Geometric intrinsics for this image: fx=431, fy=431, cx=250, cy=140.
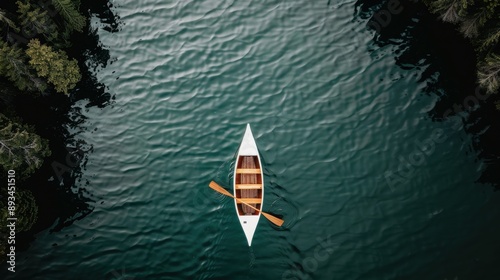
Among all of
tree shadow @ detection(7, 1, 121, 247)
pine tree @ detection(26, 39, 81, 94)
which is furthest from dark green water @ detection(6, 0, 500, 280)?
pine tree @ detection(26, 39, 81, 94)

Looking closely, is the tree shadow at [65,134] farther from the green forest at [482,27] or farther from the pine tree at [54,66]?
the green forest at [482,27]

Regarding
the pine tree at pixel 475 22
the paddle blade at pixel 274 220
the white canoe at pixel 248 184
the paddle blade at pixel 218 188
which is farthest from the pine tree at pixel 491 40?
the paddle blade at pixel 218 188

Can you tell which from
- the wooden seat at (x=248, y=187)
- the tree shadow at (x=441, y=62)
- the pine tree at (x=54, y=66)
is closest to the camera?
the pine tree at (x=54, y=66)

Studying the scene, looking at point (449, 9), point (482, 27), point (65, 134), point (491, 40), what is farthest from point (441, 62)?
point (65, 134)

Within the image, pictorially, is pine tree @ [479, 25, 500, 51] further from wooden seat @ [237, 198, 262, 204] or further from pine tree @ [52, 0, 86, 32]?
pine tree @ [52, 0, 86, 32]

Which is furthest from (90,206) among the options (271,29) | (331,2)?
(331,2)

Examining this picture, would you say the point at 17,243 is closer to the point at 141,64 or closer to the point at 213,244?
the point at 213,244
